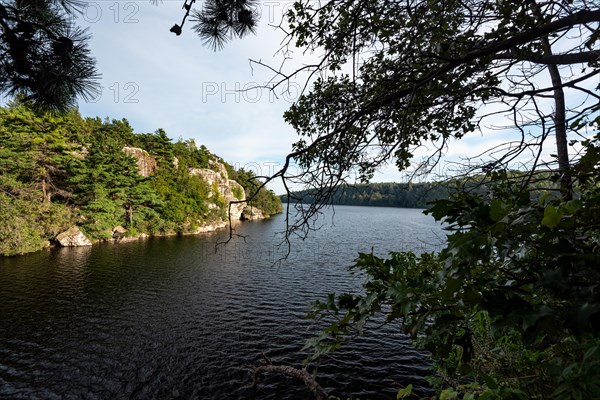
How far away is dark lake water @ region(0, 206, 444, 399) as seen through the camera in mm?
9070

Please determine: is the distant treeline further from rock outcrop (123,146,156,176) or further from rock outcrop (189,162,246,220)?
rock outcrop (189,162,246,220)

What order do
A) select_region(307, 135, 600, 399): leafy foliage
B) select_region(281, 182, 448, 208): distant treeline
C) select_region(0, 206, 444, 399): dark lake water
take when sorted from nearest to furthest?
select_region(307, 135, 600, 399): leafy foliage, select_region(281, 182, 448, 208): distant treeline, select_region(0, 206, 444, 399): dark lake water

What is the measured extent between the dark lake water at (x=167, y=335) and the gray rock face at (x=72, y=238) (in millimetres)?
5865

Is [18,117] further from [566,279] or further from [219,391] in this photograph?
[566,279]

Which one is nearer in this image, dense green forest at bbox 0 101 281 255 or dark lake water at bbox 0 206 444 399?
dark lake water at bbox 0 206 444 399

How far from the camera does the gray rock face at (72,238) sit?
28406 millimetres

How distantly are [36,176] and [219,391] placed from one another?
33147 mm

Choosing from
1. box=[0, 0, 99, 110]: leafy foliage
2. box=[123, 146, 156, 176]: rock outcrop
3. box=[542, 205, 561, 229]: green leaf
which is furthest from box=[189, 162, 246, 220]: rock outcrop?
box=[542, 205, 561, 229]: green leaf

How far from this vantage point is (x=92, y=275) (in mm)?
19812

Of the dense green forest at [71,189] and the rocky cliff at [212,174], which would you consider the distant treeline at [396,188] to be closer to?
the dense green forest at [71,189]

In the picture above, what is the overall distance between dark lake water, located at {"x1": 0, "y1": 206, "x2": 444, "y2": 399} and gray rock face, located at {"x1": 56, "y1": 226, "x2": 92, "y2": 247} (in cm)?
586

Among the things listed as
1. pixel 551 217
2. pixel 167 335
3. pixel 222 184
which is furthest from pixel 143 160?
pixel 551 217

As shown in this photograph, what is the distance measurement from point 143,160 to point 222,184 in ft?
65.3

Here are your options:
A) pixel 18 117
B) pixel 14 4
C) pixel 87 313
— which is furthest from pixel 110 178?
pixel 14 4
